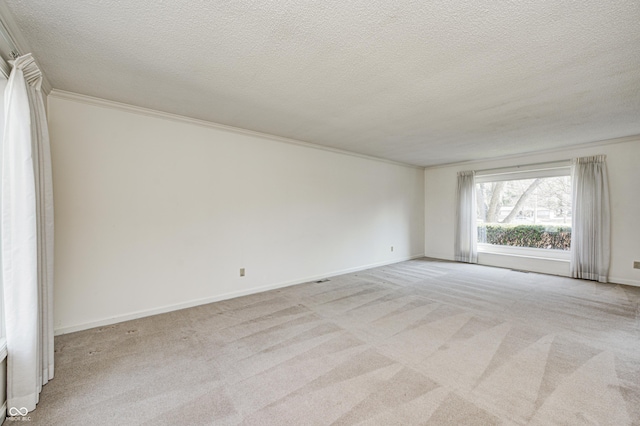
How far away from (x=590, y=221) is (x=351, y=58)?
5267 millimetres

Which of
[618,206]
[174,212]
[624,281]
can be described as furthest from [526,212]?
[174,212]

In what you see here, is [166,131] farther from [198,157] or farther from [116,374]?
[116,374]

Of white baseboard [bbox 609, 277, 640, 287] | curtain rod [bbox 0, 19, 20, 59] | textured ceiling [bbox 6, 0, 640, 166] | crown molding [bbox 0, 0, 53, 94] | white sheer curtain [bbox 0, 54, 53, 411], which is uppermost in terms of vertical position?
textured ceiling [bbox 6, 0, 640, 166]

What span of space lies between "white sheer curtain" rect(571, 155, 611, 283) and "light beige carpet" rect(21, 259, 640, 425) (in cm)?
104

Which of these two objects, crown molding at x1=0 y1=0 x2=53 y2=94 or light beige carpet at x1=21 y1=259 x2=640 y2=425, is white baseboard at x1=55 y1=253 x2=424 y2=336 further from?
crown molding at x1=0 y1=0 x2=53 y2=94

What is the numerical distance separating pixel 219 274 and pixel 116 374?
1676 mm

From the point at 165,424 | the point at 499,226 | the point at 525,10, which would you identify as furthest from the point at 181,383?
the point at 499,226

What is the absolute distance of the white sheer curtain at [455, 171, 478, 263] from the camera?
602 cm

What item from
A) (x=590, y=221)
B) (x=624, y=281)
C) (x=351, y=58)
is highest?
(x=351, y=58)

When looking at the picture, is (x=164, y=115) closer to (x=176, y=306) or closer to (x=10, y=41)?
(x=10, y=41)

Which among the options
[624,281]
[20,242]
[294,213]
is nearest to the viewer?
[20,242]

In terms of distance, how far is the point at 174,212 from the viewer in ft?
10.9

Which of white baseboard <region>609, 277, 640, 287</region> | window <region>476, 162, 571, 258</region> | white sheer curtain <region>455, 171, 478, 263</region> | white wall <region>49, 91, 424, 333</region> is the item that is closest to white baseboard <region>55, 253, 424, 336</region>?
white wall <region>49, 91, 424, 333</region>

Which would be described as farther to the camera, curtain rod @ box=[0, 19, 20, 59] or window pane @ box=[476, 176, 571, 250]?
window pane @ box=[476, 176, 571, 250]
